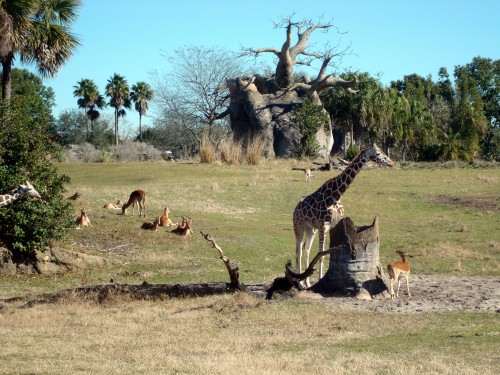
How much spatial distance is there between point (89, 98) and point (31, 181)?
58.4 metres

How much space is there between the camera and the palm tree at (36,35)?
918 inches

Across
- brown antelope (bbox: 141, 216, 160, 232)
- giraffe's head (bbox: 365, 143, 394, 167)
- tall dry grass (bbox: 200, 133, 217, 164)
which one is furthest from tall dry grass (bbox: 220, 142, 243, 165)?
giraffe's head (bbox: 365, 143, 394, 167)

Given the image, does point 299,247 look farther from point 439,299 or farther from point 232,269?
point 439,299

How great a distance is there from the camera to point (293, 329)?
1442cm

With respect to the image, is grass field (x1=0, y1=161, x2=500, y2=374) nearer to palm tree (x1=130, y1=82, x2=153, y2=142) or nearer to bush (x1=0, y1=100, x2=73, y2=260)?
bush (x1=0, y1=100, x2=73, y2=260)

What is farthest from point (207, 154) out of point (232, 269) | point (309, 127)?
point (232, 269)

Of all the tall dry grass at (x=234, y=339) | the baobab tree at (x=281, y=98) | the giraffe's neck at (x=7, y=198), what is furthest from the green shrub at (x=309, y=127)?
the tall dry grass at (x=234, y=339)

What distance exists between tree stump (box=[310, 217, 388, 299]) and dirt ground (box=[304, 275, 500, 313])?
38cm

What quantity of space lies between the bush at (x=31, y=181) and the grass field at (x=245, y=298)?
3.53 feet

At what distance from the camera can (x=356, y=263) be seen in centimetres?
1759

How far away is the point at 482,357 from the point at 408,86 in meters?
80.9

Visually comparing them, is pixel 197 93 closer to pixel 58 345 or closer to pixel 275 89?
pixel 275 89

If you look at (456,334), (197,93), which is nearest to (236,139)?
(197,93)

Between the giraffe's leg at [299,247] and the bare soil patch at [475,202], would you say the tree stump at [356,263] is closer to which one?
the giraffe's leg at [299,247]
